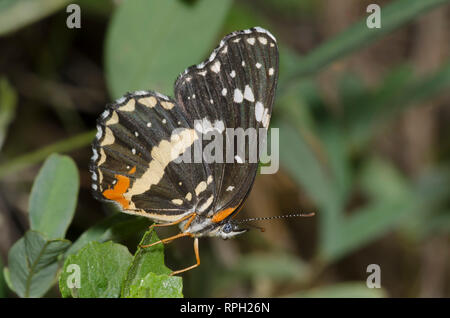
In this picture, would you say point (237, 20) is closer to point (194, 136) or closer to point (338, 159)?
point (338, 159)

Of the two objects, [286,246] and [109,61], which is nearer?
[109,61]

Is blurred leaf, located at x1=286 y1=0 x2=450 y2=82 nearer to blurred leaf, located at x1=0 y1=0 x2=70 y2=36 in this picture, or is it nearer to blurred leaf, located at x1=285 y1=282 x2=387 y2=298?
blurred leaf, located at x1=285 y1=282 x2=387 y2=298

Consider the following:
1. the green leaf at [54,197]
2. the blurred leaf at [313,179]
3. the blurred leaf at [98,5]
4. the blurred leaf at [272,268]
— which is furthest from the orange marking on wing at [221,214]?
the blurred leaf at [98,5]

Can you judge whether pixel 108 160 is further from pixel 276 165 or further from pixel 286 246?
pixel 286 246

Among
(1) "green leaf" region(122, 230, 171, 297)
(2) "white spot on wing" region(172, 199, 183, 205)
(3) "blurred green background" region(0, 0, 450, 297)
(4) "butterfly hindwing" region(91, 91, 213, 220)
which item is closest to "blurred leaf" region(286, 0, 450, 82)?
(3) "blurred green background" region(0, 0, 450, 297)

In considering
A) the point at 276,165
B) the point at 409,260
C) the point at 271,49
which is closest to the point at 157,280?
the point at 271,49

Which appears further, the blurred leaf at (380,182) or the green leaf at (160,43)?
the blurred leaf at (380,182)

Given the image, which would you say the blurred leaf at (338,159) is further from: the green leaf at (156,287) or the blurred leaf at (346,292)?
the green leaf at (156,287)
